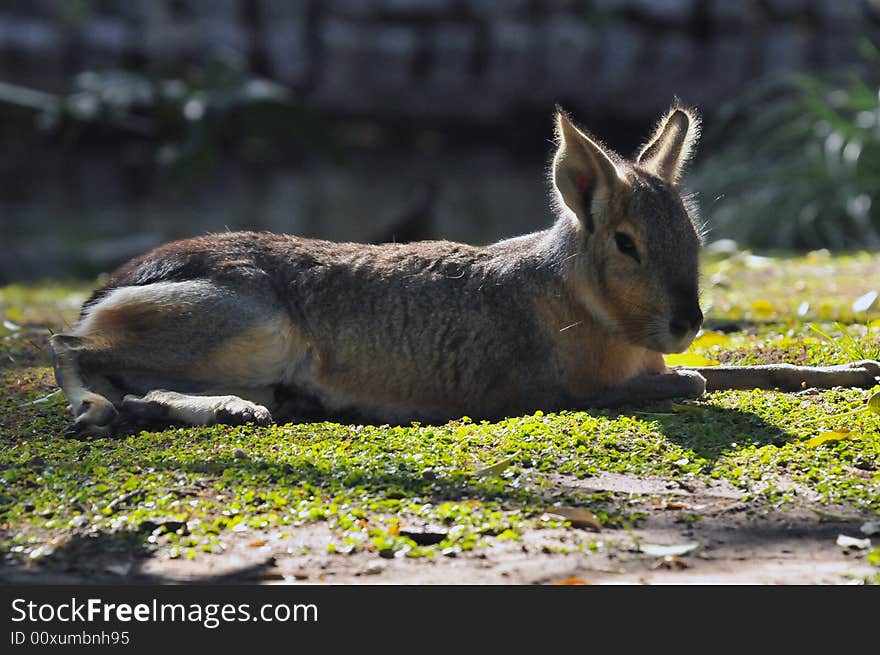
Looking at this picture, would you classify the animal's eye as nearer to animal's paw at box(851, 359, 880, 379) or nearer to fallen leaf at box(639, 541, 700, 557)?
animal's paw at box(851, 359, 880, 379)

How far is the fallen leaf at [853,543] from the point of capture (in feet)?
10.6

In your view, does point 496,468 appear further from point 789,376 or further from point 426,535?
point 789,376

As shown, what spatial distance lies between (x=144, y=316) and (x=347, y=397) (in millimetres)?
886

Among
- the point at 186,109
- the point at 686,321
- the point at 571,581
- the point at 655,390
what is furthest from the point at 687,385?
the point at 186,109

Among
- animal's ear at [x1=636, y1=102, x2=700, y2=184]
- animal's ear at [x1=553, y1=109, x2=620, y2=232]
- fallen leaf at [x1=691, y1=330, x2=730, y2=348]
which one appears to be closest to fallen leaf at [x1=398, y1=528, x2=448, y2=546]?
animal's ear at [x1=553, y1=109, x2=620, y2=232]

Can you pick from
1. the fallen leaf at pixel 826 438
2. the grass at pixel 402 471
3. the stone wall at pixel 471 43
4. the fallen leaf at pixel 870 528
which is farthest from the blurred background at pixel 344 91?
the fallen leaf at pixel 870 528

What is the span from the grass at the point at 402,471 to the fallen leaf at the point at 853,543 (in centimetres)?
22

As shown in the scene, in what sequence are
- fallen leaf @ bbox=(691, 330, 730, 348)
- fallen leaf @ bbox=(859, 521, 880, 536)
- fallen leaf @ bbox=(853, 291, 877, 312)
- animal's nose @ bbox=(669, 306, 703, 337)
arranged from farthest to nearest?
fallen leaf @ bbox=(853, 291, 877, 312) → fallen leaf @ bbox=(691, 330, 730, 348) → animal's nose @ bbox=(669, 306, 703, 337) → fallen leaf @ bbox=(859, 521, 880, 536)

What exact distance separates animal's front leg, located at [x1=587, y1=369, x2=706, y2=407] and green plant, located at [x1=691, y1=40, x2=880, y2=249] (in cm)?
503

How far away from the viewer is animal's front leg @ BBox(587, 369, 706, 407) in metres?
4.65

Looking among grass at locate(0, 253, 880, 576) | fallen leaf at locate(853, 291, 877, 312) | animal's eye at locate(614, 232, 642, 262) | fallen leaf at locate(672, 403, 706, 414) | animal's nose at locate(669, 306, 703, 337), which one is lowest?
grass at locate(0, 253, 880, 576)

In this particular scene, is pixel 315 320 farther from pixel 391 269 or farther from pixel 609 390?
pixel 609 390

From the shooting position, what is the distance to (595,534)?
3375mm

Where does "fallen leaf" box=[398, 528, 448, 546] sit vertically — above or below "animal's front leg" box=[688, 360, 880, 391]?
below
